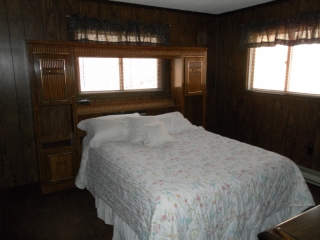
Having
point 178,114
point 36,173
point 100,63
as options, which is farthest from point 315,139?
point 36,173

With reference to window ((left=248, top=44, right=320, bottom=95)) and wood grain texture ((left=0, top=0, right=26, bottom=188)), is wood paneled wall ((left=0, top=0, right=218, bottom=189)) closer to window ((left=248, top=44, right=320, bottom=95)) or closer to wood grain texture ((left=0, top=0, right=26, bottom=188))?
wood grain texture ((left=0, top=0, right=26, bottom=188))

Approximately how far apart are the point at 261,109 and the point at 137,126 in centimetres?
204

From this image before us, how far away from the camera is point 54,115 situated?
10.8 feet

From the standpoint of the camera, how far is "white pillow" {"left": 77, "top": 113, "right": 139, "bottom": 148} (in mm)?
2865

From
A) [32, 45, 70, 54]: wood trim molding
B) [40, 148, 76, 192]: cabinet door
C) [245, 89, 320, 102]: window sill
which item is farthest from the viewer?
[245, 89, 320, 102]: window sill

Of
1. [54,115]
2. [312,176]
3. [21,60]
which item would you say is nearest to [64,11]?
[21,60]

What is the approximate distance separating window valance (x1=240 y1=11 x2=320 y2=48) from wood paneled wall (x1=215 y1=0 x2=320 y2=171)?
133 millimetres

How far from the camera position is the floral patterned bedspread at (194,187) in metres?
1.73

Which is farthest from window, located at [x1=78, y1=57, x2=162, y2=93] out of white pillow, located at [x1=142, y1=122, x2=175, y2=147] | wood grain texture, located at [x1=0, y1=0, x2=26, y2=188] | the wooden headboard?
white pillow, located at [x1=142, y1=122, x2=175, y2=147]

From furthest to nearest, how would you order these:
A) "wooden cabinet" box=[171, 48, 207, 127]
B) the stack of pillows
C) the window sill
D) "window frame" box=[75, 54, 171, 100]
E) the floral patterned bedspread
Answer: "wooden cabinet" box=[171, 48, 207, 127]
"window frame" box=[75, 54, 171, 100]
the window sill
the stack of pillows
the floral patterned bedspread

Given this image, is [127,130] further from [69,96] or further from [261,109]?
[261,109]

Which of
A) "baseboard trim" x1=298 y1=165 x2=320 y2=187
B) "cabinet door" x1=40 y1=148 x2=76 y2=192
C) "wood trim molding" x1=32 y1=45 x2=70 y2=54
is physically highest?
"wood trim molding" x1=32 y1=45 x2=70 y2=54

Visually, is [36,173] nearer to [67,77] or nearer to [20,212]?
[20,212]

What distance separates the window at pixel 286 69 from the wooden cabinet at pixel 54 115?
274 centimetres
